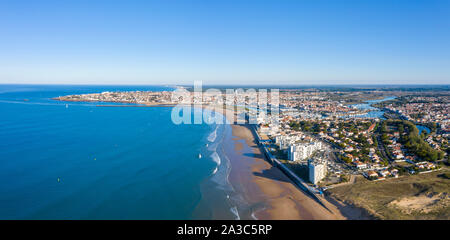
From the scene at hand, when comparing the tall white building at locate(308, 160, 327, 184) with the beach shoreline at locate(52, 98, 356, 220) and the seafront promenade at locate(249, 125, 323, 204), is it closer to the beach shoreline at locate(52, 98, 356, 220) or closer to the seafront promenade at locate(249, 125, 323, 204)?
the seafront promenade at locate(249, 125, 323, 204)

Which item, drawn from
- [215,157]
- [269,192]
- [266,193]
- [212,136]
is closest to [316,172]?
[269,192]

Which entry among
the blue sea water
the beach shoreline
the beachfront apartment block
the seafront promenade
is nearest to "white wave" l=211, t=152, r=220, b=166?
the blue sea water

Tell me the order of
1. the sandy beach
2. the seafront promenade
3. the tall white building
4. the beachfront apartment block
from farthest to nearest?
1. the beachfront apartment block
2. the tall white building
3. the seafront promenade
4. the sandy beach

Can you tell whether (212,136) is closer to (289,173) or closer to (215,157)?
(215,157)

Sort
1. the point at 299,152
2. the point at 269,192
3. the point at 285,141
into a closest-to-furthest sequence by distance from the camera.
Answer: the point at 269,192 → the point at 299,152 → the point at 285,141

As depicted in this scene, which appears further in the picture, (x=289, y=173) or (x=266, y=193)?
(x=289, y=173)

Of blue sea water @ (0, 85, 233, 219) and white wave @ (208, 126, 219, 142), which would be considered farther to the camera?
white wave @ (208, 126, 219, 142)
